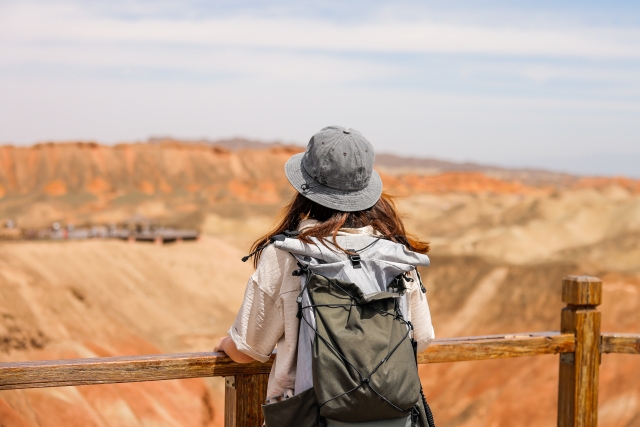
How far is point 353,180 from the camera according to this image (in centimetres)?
251

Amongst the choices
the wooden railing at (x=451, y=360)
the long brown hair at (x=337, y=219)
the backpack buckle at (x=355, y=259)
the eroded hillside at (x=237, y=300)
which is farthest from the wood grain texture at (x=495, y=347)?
the backpack buckle at (x=355, y=259)

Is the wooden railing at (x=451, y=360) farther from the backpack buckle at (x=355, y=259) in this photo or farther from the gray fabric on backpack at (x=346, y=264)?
the backpack buckle at (x=355, y=259)

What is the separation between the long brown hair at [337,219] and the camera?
2.53 meters

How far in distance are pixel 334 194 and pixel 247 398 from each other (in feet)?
4.03

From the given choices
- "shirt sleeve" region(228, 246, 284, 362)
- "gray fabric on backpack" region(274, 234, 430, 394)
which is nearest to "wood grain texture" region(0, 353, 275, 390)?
"shirt sleeve" region(228, 246, 284, 362)

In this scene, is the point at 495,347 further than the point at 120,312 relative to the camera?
No

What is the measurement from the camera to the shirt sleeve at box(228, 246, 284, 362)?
2.47 m

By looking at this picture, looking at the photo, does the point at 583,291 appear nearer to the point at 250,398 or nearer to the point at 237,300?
the point at 250,398

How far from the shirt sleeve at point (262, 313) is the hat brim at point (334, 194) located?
26 cm

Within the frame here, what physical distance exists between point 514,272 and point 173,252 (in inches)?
606

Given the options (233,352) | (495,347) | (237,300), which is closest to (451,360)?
(495,347)

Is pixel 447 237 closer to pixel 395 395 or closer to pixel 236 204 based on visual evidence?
pixel 236 204

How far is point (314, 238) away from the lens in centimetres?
246

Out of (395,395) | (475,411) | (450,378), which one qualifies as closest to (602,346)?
(395,395)
